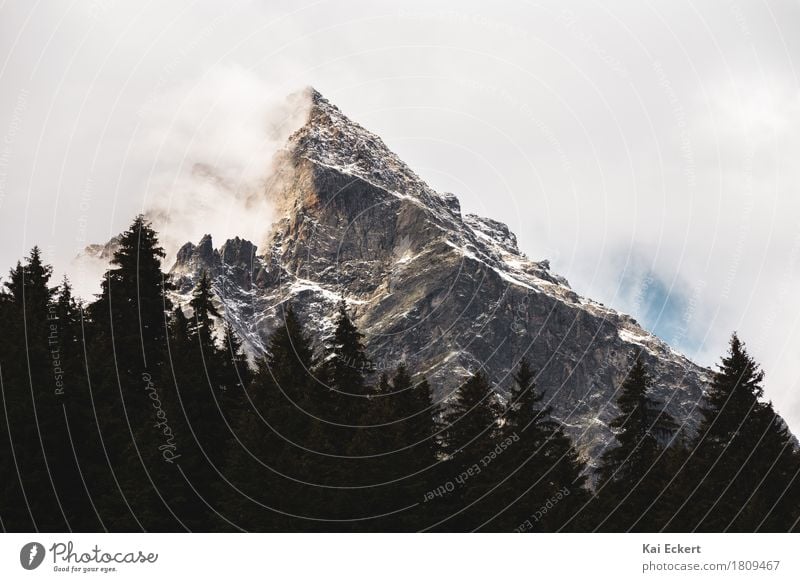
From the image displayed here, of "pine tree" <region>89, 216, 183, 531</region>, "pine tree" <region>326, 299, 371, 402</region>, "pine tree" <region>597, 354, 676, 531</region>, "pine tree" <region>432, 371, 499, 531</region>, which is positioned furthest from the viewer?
"pine tree" <region>326, 299, 371, 402</region>

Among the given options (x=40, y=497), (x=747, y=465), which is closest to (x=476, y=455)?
(x=747, y=465)

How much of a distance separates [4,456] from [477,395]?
2728cm

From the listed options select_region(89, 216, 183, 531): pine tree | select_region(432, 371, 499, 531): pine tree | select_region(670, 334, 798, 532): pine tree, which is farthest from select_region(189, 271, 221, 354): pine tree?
select_region(670, 334, 798, 532): pine tree

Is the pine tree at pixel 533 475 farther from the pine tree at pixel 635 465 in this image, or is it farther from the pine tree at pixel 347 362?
the pine tree at pixel 347 362

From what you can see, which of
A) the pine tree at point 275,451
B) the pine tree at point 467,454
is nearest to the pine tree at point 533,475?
the pine tree at point 467,454

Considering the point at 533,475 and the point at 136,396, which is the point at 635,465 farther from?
the point at 136,396

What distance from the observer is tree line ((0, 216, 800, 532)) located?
4684cm

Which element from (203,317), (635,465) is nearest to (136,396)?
(203,317)

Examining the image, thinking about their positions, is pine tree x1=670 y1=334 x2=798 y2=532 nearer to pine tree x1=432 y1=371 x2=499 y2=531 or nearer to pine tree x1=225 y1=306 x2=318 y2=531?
pine tree x1=432 y1=371 x2=499 y2=531

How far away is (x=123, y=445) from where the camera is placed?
5125 centimetres

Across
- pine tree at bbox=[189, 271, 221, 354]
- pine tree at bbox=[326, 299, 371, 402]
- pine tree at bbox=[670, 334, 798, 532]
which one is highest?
pine tree at bbox=[189, 271, 221, 354]

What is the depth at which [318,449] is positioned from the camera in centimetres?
4847
